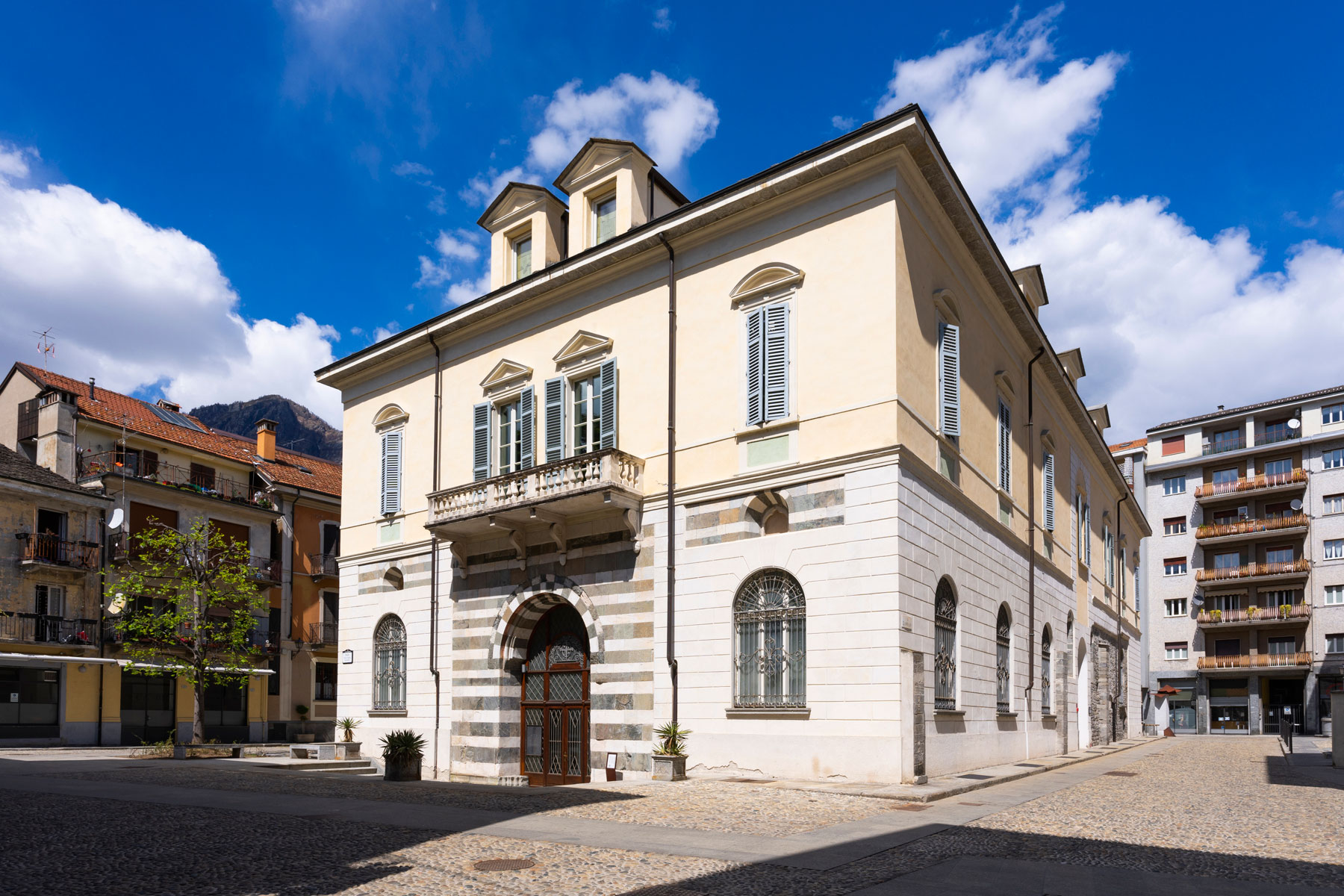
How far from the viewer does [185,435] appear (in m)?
44.7

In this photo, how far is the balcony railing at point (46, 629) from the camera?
115 ft

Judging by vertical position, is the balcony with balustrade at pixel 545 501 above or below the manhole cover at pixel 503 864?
above

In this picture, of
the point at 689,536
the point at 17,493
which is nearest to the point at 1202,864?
the point at 689,536

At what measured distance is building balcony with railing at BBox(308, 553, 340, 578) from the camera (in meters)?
46.2

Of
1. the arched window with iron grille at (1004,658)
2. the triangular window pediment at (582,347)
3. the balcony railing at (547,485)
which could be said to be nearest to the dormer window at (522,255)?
the triangular window pediment at (582,347)

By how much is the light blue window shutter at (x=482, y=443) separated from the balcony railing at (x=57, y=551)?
20641mm

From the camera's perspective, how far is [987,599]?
22.0 meters

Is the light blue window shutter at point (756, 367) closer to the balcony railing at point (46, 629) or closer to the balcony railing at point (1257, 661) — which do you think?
the balcony railing at point (46, 629)

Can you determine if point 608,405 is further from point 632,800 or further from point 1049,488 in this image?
point 1049,488

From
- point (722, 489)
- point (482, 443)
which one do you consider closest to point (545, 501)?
point (722, 489)

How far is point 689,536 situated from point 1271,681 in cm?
5427

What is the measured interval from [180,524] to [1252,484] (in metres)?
58.8

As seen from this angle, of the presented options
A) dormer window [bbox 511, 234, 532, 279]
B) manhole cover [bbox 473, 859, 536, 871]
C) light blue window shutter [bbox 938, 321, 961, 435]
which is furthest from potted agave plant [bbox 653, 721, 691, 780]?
dormer window [bbox 511, 234, 532, 279]

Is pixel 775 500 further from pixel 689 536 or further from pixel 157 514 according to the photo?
pixel 157 514
